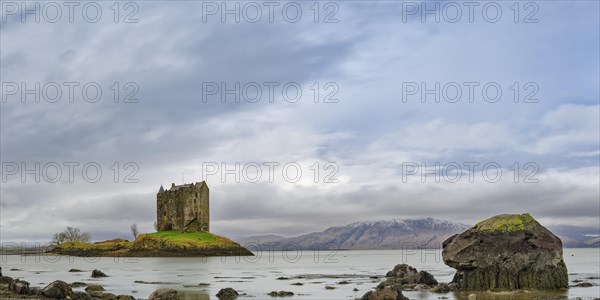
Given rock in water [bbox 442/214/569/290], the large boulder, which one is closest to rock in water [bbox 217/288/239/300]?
the large boulder

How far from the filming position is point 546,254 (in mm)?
44125

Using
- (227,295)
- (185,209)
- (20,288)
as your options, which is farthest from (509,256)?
(185,209)

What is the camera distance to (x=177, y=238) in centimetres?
16225

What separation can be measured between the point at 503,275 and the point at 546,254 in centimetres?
358

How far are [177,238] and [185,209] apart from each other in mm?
11458

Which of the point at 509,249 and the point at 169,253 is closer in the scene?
the point at 509,249

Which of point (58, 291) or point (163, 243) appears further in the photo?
point (163, 243)

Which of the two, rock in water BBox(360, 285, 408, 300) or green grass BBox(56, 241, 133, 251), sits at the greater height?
rock in water BBox(360, 285, 408, 300)

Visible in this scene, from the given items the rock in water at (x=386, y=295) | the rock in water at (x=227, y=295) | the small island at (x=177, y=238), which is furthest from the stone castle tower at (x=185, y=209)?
the rock in water at (x=386, y=295)

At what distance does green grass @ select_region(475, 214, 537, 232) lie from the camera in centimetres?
4406

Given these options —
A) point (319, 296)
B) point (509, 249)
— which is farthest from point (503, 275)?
point (319, 296)

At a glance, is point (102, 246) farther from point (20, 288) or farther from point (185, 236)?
point (20, 288)

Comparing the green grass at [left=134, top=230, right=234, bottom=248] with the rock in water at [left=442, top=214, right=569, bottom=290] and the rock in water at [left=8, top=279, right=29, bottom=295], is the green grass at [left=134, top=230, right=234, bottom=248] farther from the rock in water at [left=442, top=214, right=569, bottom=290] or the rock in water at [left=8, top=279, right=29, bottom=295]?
the rock in water at [left=442, top=214, right=569, bottom=290]

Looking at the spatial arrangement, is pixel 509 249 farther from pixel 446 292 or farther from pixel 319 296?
pixel 319 296
